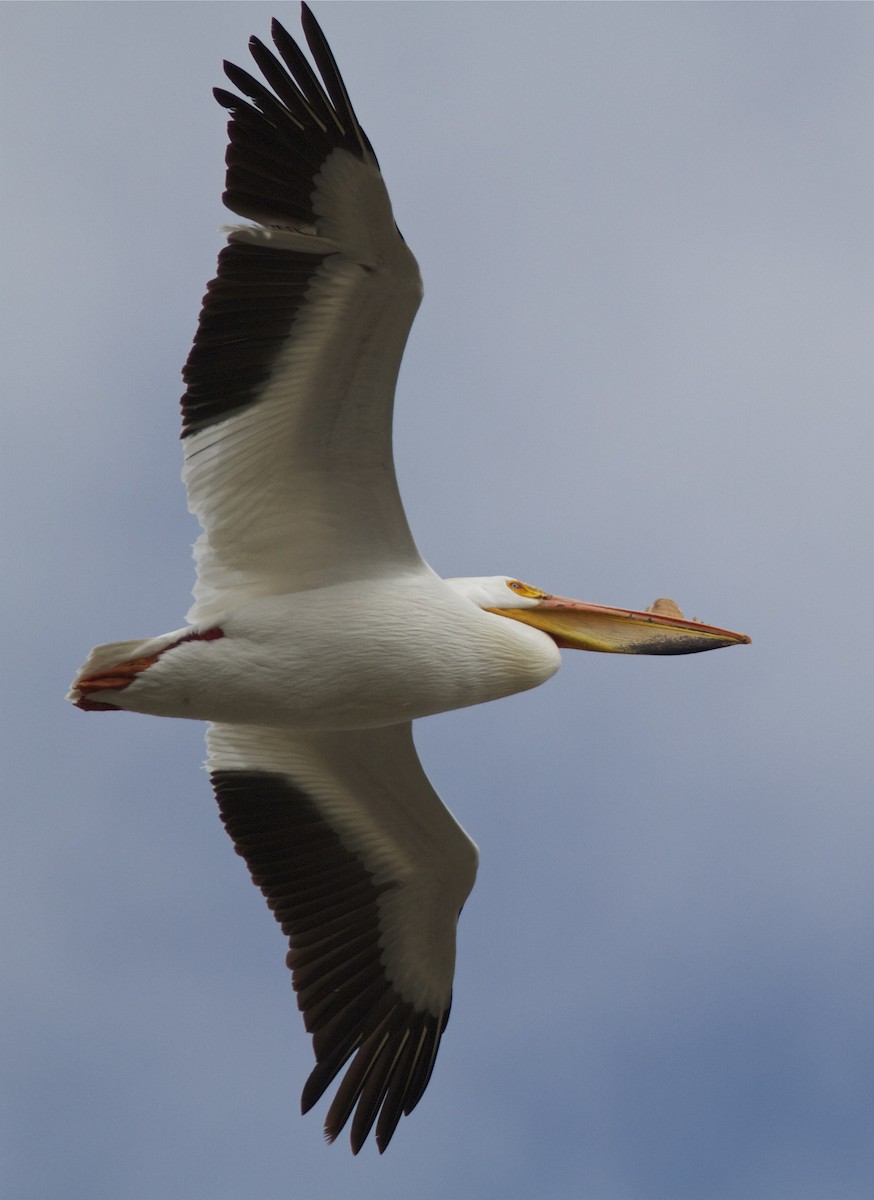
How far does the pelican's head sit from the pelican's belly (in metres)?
0.87

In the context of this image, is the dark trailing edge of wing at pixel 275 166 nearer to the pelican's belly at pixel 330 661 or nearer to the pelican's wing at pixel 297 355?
the pelican's wing at pixel 297 355

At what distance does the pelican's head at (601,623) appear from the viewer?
1109 cm

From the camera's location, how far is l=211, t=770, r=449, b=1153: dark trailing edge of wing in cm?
1111

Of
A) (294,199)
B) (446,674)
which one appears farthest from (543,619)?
(294,199)

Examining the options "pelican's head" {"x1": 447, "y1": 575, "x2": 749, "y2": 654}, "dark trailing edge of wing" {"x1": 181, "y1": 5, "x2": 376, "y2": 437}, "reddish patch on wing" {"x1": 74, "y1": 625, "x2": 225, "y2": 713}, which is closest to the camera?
"dark trailing edge of wing" {"x1": 181, "y1": 5, "x2": 376, "y2": 437}

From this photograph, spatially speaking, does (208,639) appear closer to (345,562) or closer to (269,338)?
(345,562)

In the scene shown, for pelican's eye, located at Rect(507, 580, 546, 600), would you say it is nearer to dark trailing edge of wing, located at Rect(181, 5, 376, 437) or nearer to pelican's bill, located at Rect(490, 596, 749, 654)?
pelican's bill, located at Rect(490, 596, 749, 654)

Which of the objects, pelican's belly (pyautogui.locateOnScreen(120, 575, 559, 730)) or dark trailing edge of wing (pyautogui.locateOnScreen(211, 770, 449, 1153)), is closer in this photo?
pelican's belly (pyautogui.locateOnScreen(120, 575, 559, 730))

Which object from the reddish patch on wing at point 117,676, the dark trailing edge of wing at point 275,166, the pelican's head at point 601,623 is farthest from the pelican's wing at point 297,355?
the pelican's head at point 601,623

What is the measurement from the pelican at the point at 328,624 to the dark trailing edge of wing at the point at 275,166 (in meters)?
0.01

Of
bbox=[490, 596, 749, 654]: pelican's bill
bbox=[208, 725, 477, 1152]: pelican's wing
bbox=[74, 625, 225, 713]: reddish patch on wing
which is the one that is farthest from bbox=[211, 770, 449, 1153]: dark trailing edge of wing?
bbox=[490, 596, 749, 654]: pelican's bill

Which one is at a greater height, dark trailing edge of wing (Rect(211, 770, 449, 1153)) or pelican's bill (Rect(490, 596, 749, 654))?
pelican's bill (Rect(490, 596, 749, 654))

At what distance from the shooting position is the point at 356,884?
37.0 ft

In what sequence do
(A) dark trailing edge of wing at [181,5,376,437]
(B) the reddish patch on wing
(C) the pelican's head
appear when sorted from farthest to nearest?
(C) the pelican's head < (B) the reddish patch on wing < (A) dark trailing edge of wing at [181,5,376,437]
